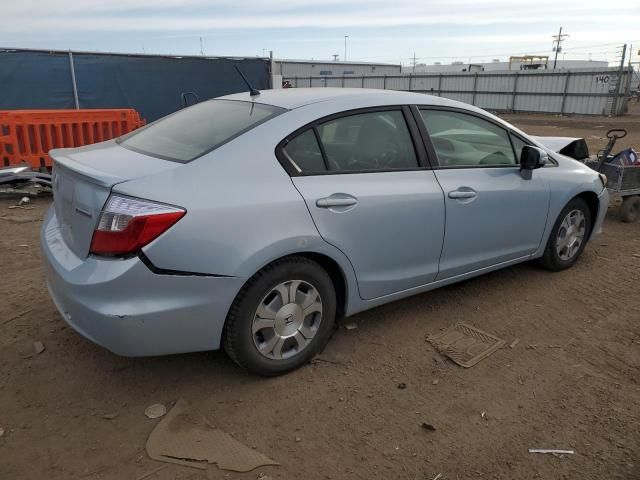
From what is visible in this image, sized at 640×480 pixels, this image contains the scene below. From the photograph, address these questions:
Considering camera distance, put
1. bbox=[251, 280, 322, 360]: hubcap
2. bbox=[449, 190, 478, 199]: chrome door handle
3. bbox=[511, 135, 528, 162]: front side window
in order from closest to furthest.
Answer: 1. bbox=[251, 280, 322, 360]: hubcap
2. bbox=[449, 190, 478, 199]: chrome door handle
3. bbox=[511, 135, 528, 162]: front side window

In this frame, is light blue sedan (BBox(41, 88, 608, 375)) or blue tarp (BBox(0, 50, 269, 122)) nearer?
light blue sedan (BBox(41, 88, 608, 375))

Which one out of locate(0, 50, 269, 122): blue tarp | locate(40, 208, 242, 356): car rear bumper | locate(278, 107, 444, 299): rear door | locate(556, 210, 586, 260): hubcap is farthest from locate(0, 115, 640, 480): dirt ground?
locate(0, 50, 269, 122): blue tarp

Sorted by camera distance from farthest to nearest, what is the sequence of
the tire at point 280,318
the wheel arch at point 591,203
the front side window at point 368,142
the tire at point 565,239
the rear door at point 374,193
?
the wheel arch at point 591,203 → the tire at point 565,239 → the front side window at point 368,142 → the rear door at point 374,193 → the tire at point 280,318

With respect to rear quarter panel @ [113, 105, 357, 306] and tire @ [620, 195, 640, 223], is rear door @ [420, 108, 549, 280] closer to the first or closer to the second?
rear quarter panel @ [113, 105, 357, 306]

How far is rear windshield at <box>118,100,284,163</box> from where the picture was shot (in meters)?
2.94

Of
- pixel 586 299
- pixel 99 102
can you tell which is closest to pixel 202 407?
pixel 586 299

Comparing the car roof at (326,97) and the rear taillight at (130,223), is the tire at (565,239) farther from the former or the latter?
the rear taillight at (130,223)

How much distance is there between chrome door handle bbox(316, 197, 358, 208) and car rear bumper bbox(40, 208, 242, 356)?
2.10ft

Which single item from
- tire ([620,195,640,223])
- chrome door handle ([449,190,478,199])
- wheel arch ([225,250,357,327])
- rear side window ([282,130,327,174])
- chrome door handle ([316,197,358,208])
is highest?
Result: rear side window ([282,130,327,174])

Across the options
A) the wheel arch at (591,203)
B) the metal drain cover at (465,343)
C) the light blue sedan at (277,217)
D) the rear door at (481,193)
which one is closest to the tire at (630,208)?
the wheel arch at (591,203)

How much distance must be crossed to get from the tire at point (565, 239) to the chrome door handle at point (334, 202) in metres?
2.24

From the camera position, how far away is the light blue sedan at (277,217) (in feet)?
8.25

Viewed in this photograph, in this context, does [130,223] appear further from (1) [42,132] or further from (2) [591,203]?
(1) [42,132]

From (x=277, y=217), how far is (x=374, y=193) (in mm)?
695
